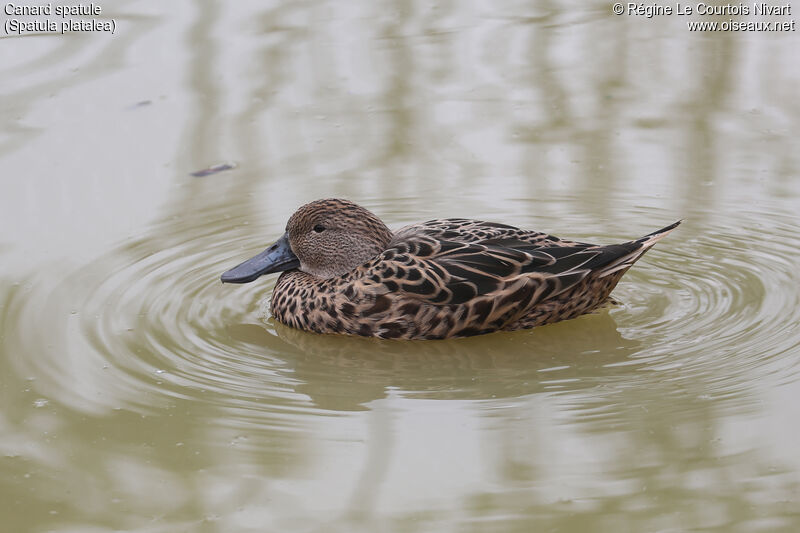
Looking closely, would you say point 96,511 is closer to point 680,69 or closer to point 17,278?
A: point 17,278

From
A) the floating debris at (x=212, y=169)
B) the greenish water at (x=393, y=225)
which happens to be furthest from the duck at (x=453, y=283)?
the floating debris at (x=212, y=169)

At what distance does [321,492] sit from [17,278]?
323 cm

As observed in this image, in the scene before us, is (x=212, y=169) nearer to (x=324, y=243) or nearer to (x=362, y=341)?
(x=324, y=243)

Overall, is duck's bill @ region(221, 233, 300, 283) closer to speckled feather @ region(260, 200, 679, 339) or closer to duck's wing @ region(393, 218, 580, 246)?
speckled feather @ region(260, 200, 679, 339)

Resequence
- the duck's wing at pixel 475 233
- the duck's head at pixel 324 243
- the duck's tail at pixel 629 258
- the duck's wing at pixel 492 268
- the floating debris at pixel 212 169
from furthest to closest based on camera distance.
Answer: the floating debris at pixel 212 169, the duck's head at pixel 324 243, the duck's wing at pixel 475 233, the duck's tail at pixel 629 258, the duck's wing at pixel 492 268

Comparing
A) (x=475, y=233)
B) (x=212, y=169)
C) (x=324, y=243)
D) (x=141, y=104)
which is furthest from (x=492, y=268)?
(x=141, y=104)

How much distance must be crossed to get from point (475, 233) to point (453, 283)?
0.43 m

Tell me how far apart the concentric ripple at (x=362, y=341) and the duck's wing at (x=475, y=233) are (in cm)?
52

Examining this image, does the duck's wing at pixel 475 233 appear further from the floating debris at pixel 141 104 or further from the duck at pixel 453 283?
the floating debris at pixel 141 104

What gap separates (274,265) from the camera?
751cm

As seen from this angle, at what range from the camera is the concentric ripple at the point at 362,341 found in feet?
20.2

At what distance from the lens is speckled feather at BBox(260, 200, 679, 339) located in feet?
22.4

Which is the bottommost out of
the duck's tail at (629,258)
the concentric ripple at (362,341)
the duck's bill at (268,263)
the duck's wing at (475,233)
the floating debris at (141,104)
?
the concentric ripple at (362,341)

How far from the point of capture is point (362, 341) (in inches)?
273
